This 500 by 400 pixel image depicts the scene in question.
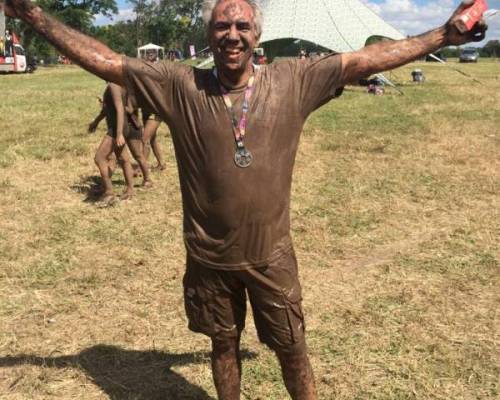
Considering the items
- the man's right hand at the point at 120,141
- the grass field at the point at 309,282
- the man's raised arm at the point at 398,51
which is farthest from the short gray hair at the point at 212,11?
the man's right hand at the point at 120,141

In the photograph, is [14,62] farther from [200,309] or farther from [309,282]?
[200,309]

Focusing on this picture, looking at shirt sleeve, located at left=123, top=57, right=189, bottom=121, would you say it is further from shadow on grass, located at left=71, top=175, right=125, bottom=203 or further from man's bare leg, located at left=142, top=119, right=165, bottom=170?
man's bare leg, located at left=142, top=119, right=165, bottom=170

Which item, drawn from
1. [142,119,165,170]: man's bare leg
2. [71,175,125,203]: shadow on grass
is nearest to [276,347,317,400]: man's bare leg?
[71,175,125,203]: shadow on grass

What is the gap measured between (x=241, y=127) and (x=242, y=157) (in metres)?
0.12

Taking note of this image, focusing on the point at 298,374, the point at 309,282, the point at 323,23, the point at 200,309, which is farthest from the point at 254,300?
the point at 323,23

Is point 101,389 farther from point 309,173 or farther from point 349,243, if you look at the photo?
point 309,173

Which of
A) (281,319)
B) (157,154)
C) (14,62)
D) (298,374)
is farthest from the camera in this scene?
(14,62)

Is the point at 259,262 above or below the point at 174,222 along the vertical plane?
above

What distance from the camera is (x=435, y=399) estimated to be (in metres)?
3.18

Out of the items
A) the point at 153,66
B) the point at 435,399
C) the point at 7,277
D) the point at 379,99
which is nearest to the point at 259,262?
the point at 153,66

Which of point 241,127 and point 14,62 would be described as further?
point 14,62

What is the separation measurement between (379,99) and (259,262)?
16.4 meters

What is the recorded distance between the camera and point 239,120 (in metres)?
2.22

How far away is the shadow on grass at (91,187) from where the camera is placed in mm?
7185
